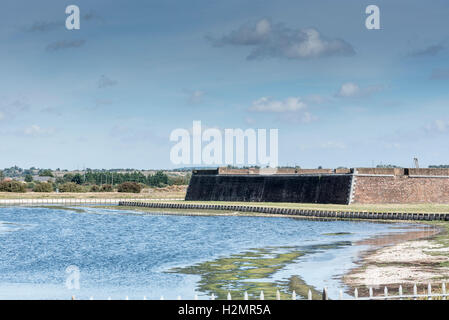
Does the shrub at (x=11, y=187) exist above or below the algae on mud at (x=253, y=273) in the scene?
above

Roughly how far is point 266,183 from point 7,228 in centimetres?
4407

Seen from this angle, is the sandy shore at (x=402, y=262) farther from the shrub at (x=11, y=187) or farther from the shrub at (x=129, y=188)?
the shrub at (x=11, y=187)

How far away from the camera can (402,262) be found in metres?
36.6

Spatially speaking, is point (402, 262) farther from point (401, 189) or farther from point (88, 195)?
point (88, 195)

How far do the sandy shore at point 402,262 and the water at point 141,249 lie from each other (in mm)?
1209

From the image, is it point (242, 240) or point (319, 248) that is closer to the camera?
point (319, 248)

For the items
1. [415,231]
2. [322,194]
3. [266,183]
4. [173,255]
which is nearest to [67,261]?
[173,255]

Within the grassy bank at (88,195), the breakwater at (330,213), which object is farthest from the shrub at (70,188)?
the breakwater at (330,213)

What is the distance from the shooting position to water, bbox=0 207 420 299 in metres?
32.0

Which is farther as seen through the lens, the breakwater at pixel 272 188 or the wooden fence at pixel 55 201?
the wooden fence at pixel 55 201

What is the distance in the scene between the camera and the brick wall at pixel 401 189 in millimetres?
87125

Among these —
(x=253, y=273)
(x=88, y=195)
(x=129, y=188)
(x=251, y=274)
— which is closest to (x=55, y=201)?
(x=88, y=195)
